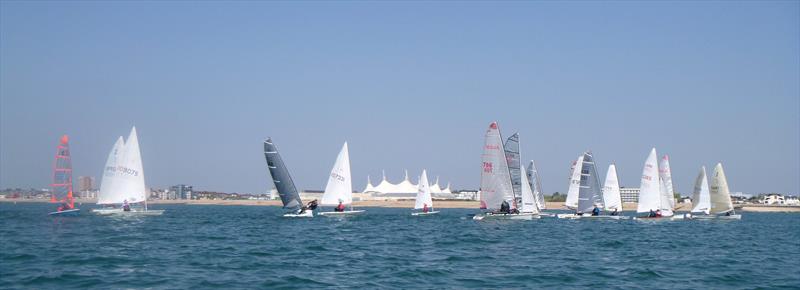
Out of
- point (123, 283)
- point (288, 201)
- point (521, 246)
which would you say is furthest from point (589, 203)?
point (123, 283)

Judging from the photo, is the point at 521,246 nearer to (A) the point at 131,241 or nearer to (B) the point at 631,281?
(B) the point at 631,281

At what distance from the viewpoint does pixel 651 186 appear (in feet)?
240

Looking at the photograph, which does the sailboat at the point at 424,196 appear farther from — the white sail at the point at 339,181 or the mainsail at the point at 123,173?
the mainsail at the point at 123,173

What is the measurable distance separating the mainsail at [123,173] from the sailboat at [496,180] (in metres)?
27.1

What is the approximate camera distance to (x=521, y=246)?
36969mm

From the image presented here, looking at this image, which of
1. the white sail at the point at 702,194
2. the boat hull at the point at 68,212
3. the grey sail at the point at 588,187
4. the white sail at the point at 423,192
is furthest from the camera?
the white sail at the point at 423,192

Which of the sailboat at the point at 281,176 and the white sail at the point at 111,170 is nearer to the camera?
the white sail at the point at 111,170

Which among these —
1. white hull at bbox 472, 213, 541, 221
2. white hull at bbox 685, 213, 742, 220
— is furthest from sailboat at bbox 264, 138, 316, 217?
white hull at bbox 685, 213, 742, 220

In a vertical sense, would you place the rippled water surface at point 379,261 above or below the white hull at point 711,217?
below

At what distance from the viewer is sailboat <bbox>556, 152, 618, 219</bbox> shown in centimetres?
7294

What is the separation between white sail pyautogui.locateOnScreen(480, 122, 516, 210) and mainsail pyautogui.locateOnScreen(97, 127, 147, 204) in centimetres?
2723

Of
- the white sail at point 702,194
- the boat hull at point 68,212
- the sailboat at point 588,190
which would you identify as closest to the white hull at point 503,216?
the sailboat at point 588,190

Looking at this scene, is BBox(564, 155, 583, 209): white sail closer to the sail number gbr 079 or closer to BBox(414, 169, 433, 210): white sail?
Answer: BBox(414, 169, 433, 210): white sail

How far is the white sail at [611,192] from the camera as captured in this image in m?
78.1
